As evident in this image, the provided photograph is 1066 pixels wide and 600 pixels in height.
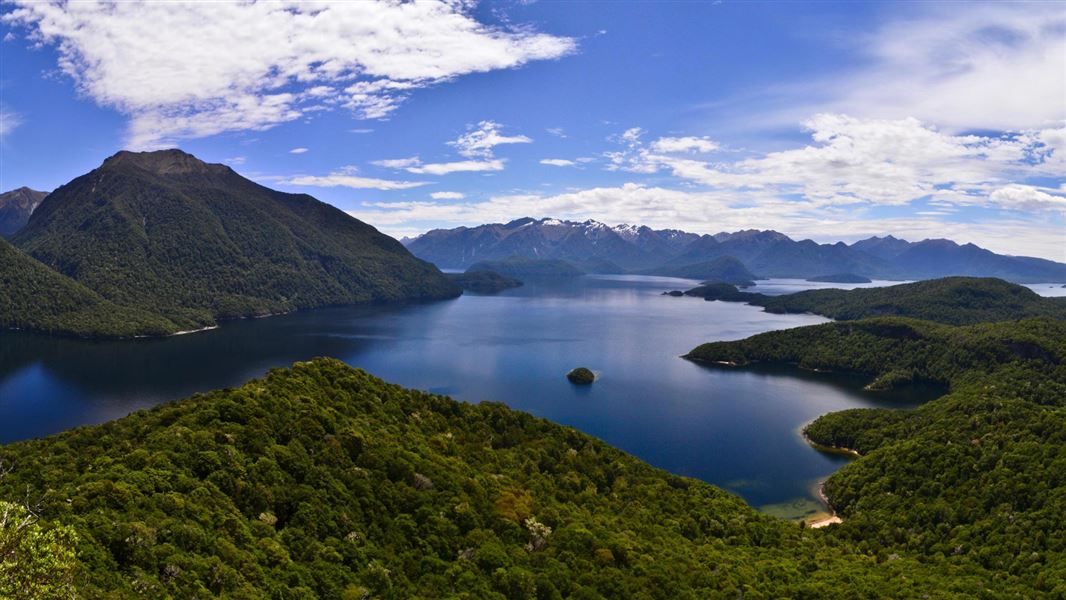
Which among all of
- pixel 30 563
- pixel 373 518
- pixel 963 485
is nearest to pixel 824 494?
pixel 963 485

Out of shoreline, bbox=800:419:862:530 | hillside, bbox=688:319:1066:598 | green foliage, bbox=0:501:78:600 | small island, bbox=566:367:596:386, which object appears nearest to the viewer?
green foliage, bbox=0:501:78:600

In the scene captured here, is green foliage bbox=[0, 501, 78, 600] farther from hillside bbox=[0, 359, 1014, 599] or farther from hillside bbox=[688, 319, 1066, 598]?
hillside bbox=[688, 319, 1066, 598]

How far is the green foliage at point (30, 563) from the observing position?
2222cm

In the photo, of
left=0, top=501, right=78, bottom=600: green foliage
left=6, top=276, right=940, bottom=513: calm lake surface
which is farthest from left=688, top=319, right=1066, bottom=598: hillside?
left=0, top=501, right=78, bottom=600: green foliage

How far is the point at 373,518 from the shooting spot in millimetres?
49344

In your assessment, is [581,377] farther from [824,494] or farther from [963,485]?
[963,485]

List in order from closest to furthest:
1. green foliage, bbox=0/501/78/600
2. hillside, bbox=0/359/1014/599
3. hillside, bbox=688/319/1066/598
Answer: green foliage, bbox=0/501/78/600, hillside, bbox=0/359/1014/599, hillside, bbox=688/319/1066/598

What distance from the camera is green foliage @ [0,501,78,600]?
875 inches

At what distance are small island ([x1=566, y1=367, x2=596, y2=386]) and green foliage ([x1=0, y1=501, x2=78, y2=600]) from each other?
6306 inches

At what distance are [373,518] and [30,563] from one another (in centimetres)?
2798

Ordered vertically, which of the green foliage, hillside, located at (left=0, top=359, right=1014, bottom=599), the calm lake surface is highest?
the green foliage

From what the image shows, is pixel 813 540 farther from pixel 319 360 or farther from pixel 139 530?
pixel 139 530

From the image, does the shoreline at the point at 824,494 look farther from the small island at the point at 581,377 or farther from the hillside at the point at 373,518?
the small island at the point at 581,377

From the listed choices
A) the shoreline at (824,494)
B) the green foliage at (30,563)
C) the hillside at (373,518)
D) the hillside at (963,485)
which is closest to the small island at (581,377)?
the shoreline at (824,494)
